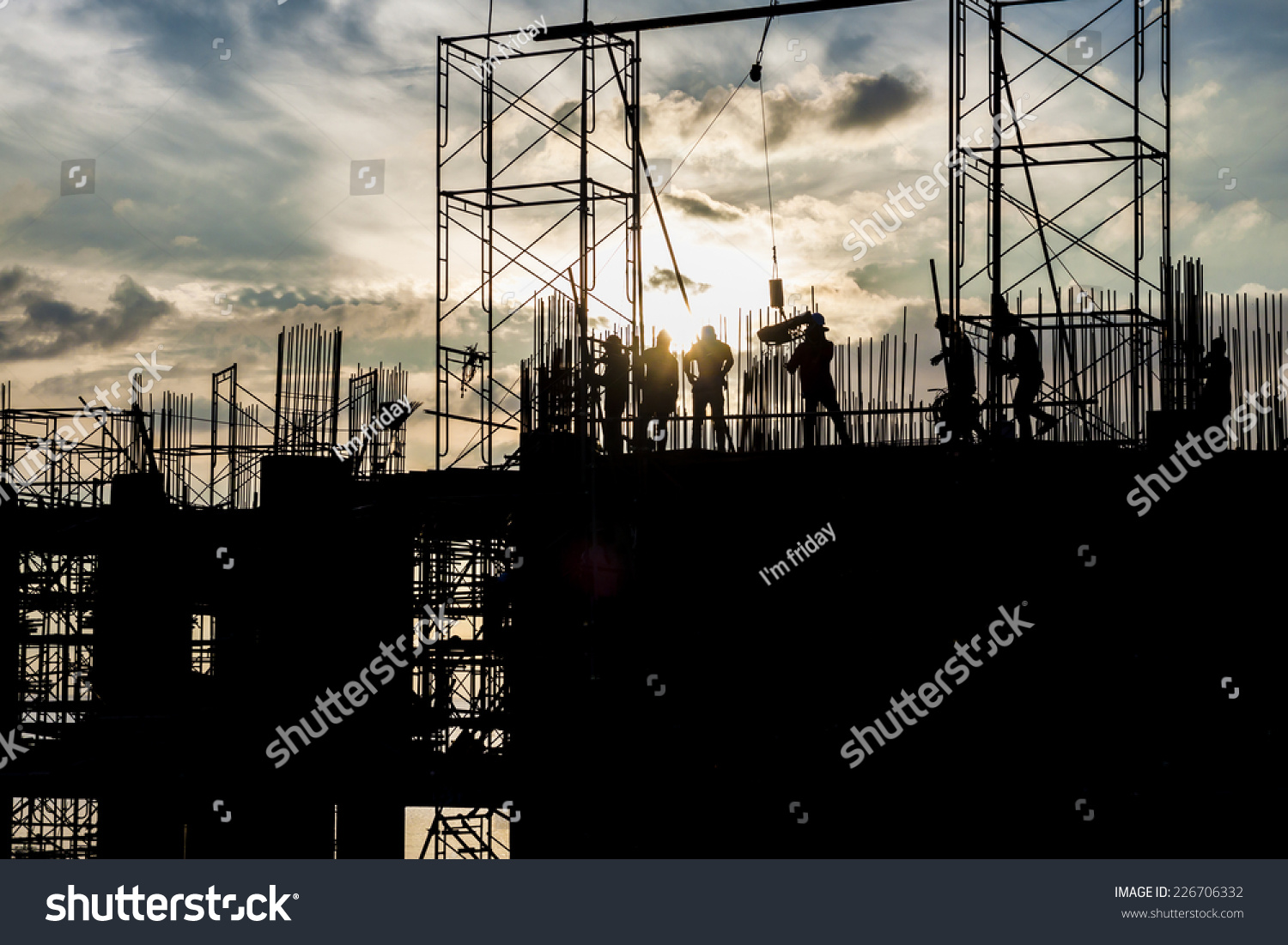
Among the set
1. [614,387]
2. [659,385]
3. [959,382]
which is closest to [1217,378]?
[959,382]

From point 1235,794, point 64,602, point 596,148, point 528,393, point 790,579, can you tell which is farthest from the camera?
point 64,602

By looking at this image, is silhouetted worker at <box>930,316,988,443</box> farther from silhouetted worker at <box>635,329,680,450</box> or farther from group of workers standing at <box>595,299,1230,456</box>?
silhouetted worker at <box>635,329,680,450</box>

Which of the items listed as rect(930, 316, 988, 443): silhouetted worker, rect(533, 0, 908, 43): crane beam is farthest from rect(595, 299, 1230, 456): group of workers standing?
rect(533, 0, 908, 43): crane beam

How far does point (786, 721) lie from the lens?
1484 centimetres

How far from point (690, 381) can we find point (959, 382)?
3.76 meters

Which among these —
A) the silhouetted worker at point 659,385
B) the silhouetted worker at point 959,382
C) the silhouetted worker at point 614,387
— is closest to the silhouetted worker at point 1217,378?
the silhouetted worker at point 959,382

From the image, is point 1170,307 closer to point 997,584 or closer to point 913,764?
point 997,584

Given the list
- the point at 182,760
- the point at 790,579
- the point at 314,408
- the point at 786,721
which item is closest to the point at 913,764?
the point at 786,721

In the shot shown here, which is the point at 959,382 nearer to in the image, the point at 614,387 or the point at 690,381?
the point at 690,381

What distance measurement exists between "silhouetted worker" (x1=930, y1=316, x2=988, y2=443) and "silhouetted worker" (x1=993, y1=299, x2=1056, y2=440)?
→ 1.64ft

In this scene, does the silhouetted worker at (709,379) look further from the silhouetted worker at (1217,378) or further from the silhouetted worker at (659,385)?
the silhouetted worker at (1217,378)

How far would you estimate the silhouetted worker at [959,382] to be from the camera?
14148 mm

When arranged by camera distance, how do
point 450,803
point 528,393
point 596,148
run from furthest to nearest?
1. point 450,803
2. point 528,393
3. point 596,148

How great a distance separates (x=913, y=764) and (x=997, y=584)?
238 centimetres
